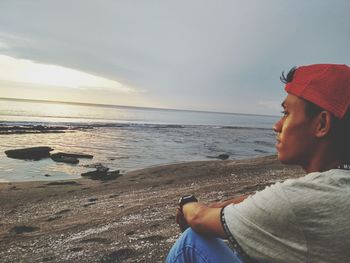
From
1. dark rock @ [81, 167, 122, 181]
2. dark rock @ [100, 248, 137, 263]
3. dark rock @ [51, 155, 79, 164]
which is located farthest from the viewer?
dark rock @ [51, 155, 79, 164]

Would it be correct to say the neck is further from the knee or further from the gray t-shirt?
the knee

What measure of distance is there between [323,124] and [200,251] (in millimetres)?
→ 1179

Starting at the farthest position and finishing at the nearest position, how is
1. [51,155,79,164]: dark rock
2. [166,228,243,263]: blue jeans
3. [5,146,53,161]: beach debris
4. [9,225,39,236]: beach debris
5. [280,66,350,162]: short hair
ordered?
[5,146,53,161]: beach debris, [51,155,79,164]: dark rock, [9,225,39,236]: beach debris, [166,228,243,263]: blue jeans, [280,66,350,162]: short hair

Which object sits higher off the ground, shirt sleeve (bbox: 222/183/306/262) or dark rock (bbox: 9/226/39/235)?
shirt sleeve (bbox: 222/183/306/262)

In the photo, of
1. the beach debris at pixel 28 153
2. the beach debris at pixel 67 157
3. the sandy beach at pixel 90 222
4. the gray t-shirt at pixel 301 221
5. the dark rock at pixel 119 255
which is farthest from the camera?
the beach debris at pixel 28 153

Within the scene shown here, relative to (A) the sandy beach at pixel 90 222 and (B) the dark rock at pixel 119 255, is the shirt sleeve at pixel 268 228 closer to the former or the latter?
(A) the sandy beach at pixel 90 222

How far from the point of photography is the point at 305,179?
179 centimetres

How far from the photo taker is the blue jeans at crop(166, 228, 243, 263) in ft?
7.78

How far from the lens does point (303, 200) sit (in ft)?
5.53

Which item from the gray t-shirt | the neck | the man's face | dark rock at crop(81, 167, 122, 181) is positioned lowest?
dark rock at crop(81, 167, 122, 181)

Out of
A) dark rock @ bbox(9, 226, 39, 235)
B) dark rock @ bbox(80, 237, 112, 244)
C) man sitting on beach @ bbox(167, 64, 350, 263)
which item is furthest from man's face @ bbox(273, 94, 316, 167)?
dark rock @ bbox(9, 226, 39, 235)

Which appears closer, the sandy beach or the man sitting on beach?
the man sitting on beach

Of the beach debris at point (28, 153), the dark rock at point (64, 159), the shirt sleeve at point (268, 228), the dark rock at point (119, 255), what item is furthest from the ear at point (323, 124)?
the beach debris at point (28, 153)

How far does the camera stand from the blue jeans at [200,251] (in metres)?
2.37
